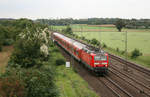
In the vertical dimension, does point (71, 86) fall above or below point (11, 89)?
below

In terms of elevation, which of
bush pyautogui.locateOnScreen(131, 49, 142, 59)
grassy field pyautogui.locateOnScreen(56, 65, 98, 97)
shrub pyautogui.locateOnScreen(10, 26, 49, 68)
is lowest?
grassy field pyautogui.locateOnScreen(56, 65, 98, 97)

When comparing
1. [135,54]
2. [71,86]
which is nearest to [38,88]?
[71,86]

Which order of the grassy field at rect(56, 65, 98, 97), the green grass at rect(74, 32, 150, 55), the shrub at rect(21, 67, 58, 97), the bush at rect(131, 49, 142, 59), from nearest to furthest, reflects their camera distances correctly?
the shrub at rect(21, 67, 58, 97)
the grassy field at rect(56, 65, 98, 97)
the bush at rect(131, 49, 142, 59)
the green grass at rect(74, 32, 150, 55)

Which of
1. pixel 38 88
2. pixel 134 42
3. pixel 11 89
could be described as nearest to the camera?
pixel 11 89

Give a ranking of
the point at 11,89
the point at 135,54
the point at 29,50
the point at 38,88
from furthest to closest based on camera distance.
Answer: the point at 135,54 → the point at 29,50 → the point at 38,88 → the point at 11,89

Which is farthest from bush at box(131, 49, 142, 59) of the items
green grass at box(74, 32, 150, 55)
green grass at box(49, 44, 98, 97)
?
green grass at box(49, 44, 98, 97)

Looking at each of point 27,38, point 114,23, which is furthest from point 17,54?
point 114,23

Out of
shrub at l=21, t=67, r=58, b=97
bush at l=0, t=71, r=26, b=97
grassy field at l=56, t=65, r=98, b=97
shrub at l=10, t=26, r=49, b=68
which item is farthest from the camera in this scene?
shrub at l=10, t=26, r=49, b=68

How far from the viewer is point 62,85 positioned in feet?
67.3

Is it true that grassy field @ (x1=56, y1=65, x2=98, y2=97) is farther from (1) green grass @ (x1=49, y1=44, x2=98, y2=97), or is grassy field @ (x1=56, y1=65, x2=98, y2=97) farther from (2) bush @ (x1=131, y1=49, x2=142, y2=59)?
(2) bush @ (x1=131, y1=49, x2=142, y2=59)

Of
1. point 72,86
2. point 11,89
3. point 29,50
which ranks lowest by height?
point 72,86

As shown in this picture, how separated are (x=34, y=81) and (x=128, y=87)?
11201 millimetres

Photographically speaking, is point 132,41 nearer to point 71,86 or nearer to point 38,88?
point 71,86

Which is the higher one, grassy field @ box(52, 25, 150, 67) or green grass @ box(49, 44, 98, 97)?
grassy field @ box(52, 25, 150, 67)
